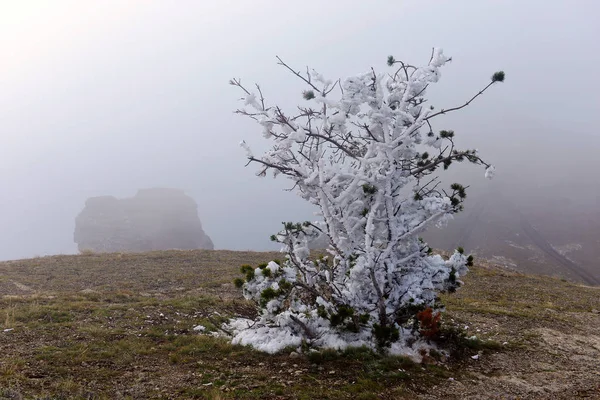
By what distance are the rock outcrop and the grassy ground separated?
10341 centimetres

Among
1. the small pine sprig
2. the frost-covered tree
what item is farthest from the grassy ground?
the small pine sprig

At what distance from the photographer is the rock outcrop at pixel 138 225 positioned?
4599 inches

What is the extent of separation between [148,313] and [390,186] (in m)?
8.56

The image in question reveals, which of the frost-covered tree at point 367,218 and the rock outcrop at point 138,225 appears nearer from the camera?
the frost-covered tree at point 367,218

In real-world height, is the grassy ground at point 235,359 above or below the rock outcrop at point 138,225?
below

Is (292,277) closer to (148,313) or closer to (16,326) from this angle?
(148,313)

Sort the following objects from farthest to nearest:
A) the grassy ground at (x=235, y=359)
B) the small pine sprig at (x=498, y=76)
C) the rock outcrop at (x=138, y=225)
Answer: the rock outcrop at (x=138, y=225) → the small pine sprig at (x=498, y=76) → the grassy ground at (x=235, y=359)

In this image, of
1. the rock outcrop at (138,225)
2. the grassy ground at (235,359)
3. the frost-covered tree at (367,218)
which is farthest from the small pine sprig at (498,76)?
the rock outcrop at (138,225)

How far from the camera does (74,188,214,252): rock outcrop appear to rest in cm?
11681

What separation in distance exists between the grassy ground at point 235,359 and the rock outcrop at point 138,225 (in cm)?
10341

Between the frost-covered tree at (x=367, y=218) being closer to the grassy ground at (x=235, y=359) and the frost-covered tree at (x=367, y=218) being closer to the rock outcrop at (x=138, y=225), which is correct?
the grassy ground at (x=235, y=359)

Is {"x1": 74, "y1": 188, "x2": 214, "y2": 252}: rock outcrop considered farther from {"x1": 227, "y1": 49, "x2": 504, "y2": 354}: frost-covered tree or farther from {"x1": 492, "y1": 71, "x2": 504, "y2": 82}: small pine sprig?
{"x1": 492, "y1": 71, "x2": 504, "y2": 82}: small pine sprig

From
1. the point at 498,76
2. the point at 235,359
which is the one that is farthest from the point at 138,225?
the point at 498,76

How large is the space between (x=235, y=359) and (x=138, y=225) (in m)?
128
